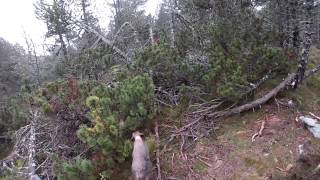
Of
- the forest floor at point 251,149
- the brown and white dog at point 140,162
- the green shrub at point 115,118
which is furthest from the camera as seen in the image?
the forest floor at point 251,149

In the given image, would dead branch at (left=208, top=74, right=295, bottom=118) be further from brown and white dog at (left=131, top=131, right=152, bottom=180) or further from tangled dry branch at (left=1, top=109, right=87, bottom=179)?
tangled dry branch at (left=1, top=109, right=87, bottom=179)

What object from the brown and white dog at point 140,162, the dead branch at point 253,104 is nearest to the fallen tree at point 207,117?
the dead branch at point 253,104

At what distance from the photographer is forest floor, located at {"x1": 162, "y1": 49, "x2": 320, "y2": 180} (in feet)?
22.0

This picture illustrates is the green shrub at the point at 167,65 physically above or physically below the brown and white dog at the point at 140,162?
above

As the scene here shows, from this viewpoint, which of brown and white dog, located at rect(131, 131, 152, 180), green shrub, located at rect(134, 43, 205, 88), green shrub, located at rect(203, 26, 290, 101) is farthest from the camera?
green shrub, located at rect(134, 43, 205, 88)

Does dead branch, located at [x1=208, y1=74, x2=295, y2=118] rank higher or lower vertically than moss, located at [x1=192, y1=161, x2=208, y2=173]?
higher

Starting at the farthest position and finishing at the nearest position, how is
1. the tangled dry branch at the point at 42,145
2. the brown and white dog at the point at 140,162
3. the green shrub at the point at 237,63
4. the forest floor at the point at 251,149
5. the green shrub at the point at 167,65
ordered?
the green shrub at the point at 167,65 < the green shrub at the point at 237,63 < the tangled dry branch at the point at 42,145 < the forest floor at the point at 251,149 < the brown and white dog at the point at 140,162

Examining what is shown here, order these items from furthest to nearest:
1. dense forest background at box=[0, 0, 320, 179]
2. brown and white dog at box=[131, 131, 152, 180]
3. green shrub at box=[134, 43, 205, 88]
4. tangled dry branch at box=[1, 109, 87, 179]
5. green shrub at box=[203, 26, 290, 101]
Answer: green shrub at box=[134, 43, 205, 88]
green shrub at box=[203, 26, 290, 101]
tangled dry branch at box=[1, 109, 87, 179]
dense forest background at box=[0, 0, 320, 179]
brown and white dog at box=[131, 131, 152, 180]

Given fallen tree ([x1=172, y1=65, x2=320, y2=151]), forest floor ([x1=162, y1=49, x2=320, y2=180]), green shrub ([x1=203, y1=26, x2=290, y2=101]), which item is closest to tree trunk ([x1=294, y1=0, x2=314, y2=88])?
green shrub ([x1=203, y1=26, x2=290, y2=101])

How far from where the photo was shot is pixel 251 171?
6.66 metres

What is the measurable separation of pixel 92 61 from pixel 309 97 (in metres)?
5.67

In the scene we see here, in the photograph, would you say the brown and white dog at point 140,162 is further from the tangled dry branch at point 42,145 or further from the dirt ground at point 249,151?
the tangled dry branch at point 42,145

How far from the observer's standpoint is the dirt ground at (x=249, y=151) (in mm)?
6672

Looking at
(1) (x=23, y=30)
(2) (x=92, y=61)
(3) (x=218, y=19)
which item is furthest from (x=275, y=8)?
(1) (x=23, y=30)
